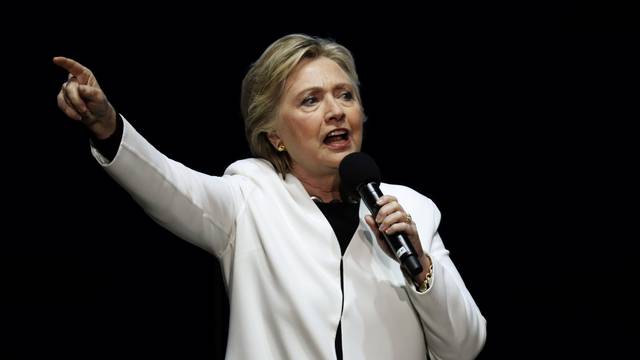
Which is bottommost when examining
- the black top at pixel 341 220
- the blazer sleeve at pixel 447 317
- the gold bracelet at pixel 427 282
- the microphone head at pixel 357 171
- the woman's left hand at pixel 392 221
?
the blazer sleeve at pixel 447 317

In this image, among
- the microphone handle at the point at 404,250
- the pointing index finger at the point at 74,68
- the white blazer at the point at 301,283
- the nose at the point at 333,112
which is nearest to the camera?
the pointing index finger at the point at 74,68

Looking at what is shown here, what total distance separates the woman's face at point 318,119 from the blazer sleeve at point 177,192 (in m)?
0.19

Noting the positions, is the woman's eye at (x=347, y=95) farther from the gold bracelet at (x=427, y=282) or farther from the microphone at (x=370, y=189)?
the gold bracelet at (x=427, y=282)

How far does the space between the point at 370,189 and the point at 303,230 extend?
22cm

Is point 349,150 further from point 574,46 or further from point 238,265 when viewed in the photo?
point 574,46

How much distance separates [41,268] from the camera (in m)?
2.26

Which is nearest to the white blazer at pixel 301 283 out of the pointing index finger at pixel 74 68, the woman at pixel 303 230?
Result: the woman at pixel 303 230

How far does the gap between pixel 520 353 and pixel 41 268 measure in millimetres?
1592

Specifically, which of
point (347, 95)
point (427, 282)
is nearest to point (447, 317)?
point (427, 282)

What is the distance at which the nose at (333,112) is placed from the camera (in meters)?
1.97

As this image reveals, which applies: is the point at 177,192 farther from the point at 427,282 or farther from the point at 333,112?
the point at 427,282

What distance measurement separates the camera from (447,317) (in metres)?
1.81

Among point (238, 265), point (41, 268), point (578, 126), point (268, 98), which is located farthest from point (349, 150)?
point (578, 126)

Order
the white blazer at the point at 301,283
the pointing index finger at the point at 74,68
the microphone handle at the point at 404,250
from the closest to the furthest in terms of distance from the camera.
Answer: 1. the pointing index finger at the point at 74,68
2. the microphone handle at the point at 404,250
3. the white blazer at the point at 301,283
